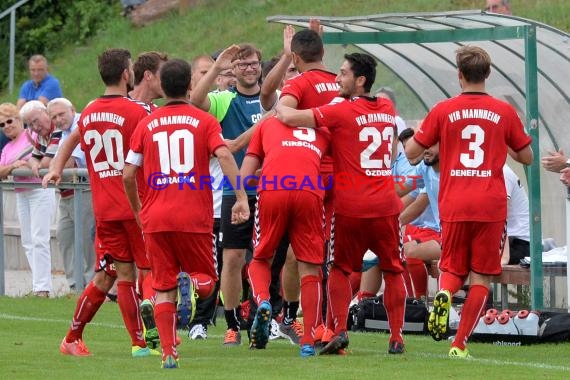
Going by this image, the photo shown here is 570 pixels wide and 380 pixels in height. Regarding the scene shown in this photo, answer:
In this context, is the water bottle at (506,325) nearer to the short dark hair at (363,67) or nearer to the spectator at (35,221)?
the short dark hair at (363,67)

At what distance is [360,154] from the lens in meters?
10.9

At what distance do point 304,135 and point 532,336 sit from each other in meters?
2.80

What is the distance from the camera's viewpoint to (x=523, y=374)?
9.88 m

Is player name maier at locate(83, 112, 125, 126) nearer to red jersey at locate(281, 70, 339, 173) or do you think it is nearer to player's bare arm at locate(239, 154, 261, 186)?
player's bare arm at locate(239, 154, 261, 186)

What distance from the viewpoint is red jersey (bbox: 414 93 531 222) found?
10.5 m

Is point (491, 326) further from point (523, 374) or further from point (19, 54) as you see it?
point (19, 54)

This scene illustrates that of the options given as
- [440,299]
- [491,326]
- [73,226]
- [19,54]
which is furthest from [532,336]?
[19,54]

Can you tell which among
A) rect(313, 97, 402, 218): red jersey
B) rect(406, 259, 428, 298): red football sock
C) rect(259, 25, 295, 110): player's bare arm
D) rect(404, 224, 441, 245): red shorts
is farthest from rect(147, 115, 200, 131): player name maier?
rect(404, 224, 441, 245): red shorts

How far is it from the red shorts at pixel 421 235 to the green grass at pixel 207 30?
974 cm

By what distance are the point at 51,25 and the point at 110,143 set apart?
21.7 m

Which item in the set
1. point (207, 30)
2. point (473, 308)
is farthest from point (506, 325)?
point (207, 30)

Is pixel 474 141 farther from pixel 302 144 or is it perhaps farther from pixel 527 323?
pixel 527 323

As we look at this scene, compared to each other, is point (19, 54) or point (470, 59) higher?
point (19, 54)

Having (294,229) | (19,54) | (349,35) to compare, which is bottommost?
(294,229)
